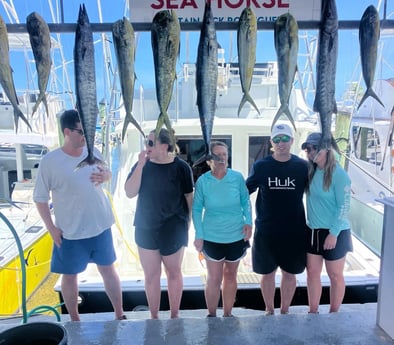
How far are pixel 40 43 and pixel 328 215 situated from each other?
209cm

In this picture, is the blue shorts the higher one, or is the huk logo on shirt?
the huk logo on shirt

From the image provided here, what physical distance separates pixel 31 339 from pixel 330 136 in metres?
1.68

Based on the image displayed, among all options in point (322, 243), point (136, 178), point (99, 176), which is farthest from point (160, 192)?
point (322, 243)

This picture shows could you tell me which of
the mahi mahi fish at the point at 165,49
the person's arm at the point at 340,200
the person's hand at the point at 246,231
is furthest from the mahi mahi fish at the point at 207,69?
the person's arm at the point at 340,200

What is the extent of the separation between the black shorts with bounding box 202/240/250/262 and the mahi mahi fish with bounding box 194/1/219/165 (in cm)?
110

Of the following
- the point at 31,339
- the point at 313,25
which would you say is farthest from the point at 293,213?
the point at 31,339

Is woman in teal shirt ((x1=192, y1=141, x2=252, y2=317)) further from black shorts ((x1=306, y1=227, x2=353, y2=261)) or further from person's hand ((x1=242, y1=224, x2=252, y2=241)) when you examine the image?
black shorts ((x1=306, y1=227, x2=353, y2=261))

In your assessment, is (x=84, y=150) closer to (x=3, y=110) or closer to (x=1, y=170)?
(x=3, y=110)

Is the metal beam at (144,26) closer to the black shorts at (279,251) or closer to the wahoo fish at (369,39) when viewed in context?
the wahoo fish at (369,39)

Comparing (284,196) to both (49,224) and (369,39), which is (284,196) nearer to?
(369,39)

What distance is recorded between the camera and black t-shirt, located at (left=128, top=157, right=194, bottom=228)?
262 centimetres

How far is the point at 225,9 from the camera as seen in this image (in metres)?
1.91

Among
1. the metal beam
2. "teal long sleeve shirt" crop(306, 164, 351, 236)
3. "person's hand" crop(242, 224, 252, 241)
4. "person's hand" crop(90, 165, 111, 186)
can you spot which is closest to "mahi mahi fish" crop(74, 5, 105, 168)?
the metal beam

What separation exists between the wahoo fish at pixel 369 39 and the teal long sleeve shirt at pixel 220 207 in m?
1.18
